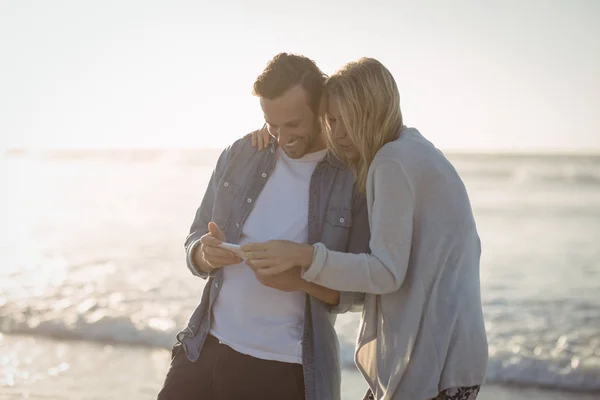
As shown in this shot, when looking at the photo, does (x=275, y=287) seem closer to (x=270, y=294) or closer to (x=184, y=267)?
(x=270, y=294)

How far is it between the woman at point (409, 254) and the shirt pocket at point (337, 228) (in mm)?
331

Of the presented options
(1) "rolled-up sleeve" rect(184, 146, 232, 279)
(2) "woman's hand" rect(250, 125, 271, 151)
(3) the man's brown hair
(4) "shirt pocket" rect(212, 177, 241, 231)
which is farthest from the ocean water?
(3) the man's brown hair

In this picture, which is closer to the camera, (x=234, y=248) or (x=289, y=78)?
(x=234, y=248)

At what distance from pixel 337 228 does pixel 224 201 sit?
435mm

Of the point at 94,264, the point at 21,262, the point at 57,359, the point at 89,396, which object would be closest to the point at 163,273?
the point at 94,264

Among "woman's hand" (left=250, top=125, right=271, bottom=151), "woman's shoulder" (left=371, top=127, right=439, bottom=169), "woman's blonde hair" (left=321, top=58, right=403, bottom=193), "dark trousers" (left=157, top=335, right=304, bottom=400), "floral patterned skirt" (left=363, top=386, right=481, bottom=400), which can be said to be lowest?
"dark trousers" (left=157, top=335, right=304, bottom=400)

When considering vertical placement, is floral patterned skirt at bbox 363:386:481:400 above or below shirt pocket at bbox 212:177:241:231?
below

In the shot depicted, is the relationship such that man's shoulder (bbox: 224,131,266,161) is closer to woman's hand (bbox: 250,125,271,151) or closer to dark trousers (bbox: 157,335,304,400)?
woman's hand (bbox: 250,125,271,151)

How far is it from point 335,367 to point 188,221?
408 inches

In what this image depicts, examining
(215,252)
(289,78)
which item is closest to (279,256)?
(215,252)

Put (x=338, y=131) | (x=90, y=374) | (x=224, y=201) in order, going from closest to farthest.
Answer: (x=338, y=131) → (x=224, y=201) → (x=90, y=374)

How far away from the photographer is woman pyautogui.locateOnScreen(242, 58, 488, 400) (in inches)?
90.6

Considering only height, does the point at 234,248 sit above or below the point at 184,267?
above

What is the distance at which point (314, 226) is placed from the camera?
272 centimetres
